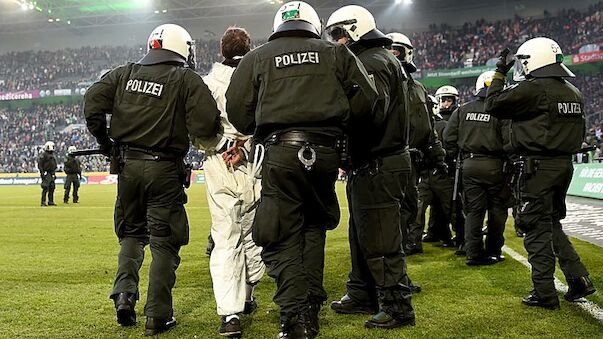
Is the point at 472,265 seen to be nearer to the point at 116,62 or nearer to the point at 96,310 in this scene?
the point at 96,310

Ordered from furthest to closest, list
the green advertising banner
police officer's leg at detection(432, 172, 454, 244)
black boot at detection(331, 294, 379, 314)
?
the green advertising banner < police officer's leg at detection(432, 172, 454, 244) < black boot at detection(331, 294, 379, 314)

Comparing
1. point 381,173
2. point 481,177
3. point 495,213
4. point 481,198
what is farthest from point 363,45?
point 495,213

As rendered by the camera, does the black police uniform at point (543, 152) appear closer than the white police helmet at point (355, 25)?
No

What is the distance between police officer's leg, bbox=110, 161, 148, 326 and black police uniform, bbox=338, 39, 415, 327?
1.57 meters

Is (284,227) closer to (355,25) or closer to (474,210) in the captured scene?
(355,25)

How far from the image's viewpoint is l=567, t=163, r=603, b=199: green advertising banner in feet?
49.2

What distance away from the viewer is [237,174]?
409cm

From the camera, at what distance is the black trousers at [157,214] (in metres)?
3.94

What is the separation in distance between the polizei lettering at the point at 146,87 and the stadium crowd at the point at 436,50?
31.9 meters

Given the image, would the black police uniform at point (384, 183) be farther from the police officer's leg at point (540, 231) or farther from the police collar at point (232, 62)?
the police officer's leg at point (540, 231)

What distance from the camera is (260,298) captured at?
5.01 m

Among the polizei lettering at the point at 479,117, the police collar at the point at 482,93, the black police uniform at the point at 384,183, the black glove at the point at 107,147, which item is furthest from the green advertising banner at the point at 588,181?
the black glove at the point at 107,147

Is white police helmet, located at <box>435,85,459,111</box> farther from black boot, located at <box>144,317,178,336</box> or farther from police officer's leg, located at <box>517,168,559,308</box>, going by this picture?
black boot, located at <box>144,317,178,336</box>

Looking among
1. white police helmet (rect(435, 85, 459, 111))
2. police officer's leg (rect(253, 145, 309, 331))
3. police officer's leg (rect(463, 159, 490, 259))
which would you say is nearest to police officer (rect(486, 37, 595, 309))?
police officer's leg (rect(463, 159, 490, 259))
